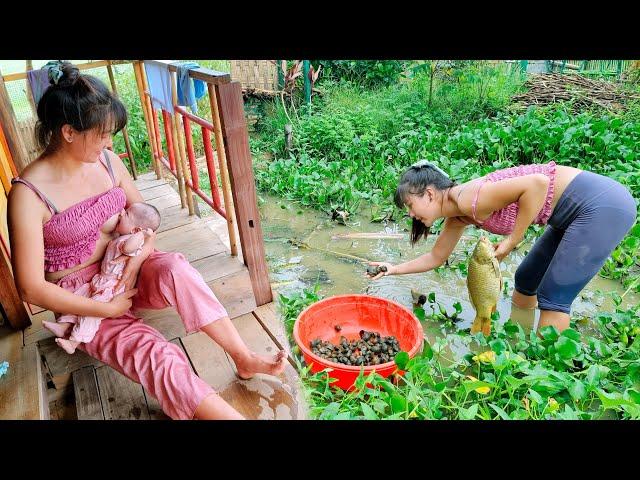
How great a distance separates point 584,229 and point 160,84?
2.91 metres

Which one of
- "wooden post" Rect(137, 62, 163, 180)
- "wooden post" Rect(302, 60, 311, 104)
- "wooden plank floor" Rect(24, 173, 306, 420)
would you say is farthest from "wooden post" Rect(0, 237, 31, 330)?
"wooden post" Rect(302, 60, 311, 104)

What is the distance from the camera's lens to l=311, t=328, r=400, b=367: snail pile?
2717mm

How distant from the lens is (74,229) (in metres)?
1.96

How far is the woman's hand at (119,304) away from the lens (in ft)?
6.53

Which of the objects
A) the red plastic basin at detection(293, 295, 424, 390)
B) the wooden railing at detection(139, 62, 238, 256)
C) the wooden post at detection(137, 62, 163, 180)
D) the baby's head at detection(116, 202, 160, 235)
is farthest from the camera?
the wooden post at detection(137, 62, 163, 180)

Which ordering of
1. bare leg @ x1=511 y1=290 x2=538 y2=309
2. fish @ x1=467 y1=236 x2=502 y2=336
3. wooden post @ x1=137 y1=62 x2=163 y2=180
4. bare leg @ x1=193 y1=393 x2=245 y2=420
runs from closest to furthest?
bare leg @ x1=193 y1=393 x2=245 y2=420, fish @ x1=467 y1=236 x2=502 y2=336, bare leg @ x1=511 y1=290 x2=538 y2=309, wooden post @ x1=137 y1=62 x2=163 y2=180

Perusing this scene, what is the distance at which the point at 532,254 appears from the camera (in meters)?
3.12

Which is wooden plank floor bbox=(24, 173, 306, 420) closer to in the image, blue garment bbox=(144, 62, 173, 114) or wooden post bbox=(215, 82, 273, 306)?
wooden post bbox=(215, 82, 273, 306)

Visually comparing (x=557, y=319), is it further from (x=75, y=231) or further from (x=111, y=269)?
(x=75, y=231)

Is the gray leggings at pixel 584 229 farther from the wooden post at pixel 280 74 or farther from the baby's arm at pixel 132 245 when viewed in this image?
the wooden post at pixel 280 74

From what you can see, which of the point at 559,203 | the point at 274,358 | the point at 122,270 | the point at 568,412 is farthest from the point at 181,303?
the point at 559,203

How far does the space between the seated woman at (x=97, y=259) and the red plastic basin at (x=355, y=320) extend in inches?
32.2

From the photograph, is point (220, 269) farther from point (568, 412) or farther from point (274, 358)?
point (568, 412)

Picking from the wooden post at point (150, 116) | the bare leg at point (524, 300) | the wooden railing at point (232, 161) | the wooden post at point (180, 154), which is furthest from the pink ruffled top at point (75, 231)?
the bare leg at point (524, 300)
